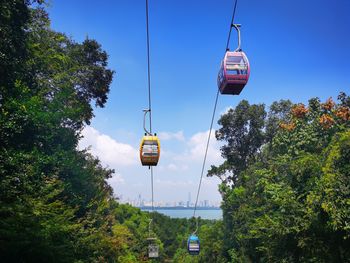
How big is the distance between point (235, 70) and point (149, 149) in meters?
6.89

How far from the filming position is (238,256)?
3356 cm

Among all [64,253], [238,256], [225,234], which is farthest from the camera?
[225,234]

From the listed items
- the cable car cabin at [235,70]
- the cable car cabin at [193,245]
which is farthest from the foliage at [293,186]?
the cable car cabin at [235,70]

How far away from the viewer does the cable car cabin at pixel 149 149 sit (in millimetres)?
16719

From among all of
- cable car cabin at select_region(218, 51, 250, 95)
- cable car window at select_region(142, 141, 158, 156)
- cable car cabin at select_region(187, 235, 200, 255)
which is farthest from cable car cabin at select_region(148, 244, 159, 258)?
cable car cabin at select_region(218, 51, 250, 95)

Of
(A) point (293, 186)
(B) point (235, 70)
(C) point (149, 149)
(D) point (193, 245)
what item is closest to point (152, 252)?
(D) point (193, 245)

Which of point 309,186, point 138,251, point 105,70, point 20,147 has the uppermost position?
point 105,70

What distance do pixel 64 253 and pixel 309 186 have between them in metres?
12.7

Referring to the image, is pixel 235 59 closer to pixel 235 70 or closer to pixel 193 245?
pixel 235 70

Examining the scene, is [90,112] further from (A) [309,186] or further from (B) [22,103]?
(A) [309,186]

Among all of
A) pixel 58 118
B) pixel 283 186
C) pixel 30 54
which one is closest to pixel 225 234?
pixel 283 186

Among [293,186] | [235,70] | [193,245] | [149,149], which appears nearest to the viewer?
[235,70]

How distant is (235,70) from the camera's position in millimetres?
11250

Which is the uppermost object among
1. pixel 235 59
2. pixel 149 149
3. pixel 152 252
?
pixel 235 59
